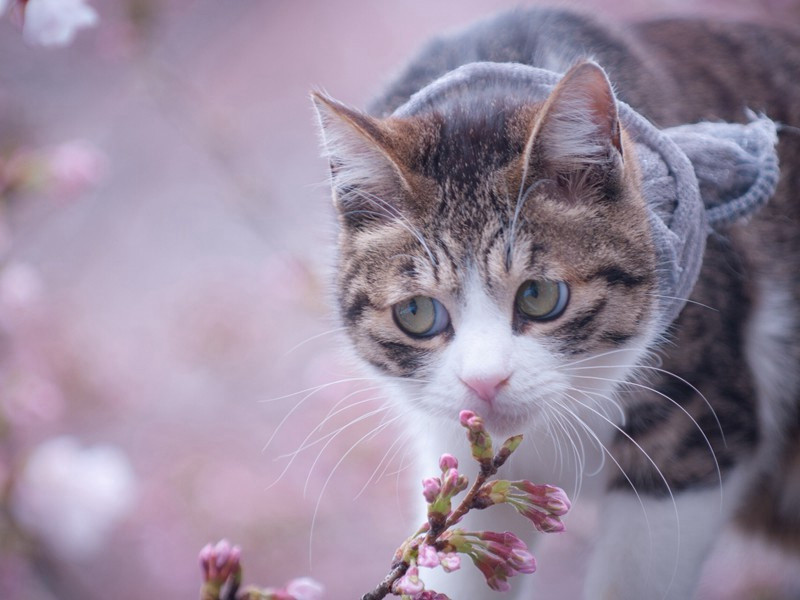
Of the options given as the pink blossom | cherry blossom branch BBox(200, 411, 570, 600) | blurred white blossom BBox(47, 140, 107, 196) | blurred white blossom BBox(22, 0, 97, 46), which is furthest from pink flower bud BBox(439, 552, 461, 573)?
blurred white blossom BBox(47, 140, 107, 196)

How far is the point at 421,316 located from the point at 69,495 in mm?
775

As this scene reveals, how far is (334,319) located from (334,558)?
1.04m

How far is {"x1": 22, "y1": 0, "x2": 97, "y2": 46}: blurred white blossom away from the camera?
25.2 inches

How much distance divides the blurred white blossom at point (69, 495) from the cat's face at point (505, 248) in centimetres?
70

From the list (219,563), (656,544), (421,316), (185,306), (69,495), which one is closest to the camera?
(219,563)

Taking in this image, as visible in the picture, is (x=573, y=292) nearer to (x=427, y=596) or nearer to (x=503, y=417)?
(x=503, y=417)

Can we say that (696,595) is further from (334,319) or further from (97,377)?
(97,377)

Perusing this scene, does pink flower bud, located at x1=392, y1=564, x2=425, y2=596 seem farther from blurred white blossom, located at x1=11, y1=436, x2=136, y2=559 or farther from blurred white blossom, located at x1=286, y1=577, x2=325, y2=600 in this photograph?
blurred white blossom, located at x1=11, y1=436, x2=136, y2=559

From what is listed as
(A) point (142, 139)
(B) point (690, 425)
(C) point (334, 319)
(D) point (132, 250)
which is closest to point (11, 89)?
(A) point (142, 139)

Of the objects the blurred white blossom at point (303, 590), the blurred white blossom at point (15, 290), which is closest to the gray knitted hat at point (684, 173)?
the blurred white blossom at point (303, 590)

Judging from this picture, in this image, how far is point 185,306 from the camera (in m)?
2.19

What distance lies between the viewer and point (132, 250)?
259 centimetres

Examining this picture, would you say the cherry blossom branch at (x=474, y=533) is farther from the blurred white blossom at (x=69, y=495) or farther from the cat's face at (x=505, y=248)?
the blurred white blossom at (x=69, y=495)

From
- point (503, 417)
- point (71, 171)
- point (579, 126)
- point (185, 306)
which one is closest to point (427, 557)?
point (503, 417)
